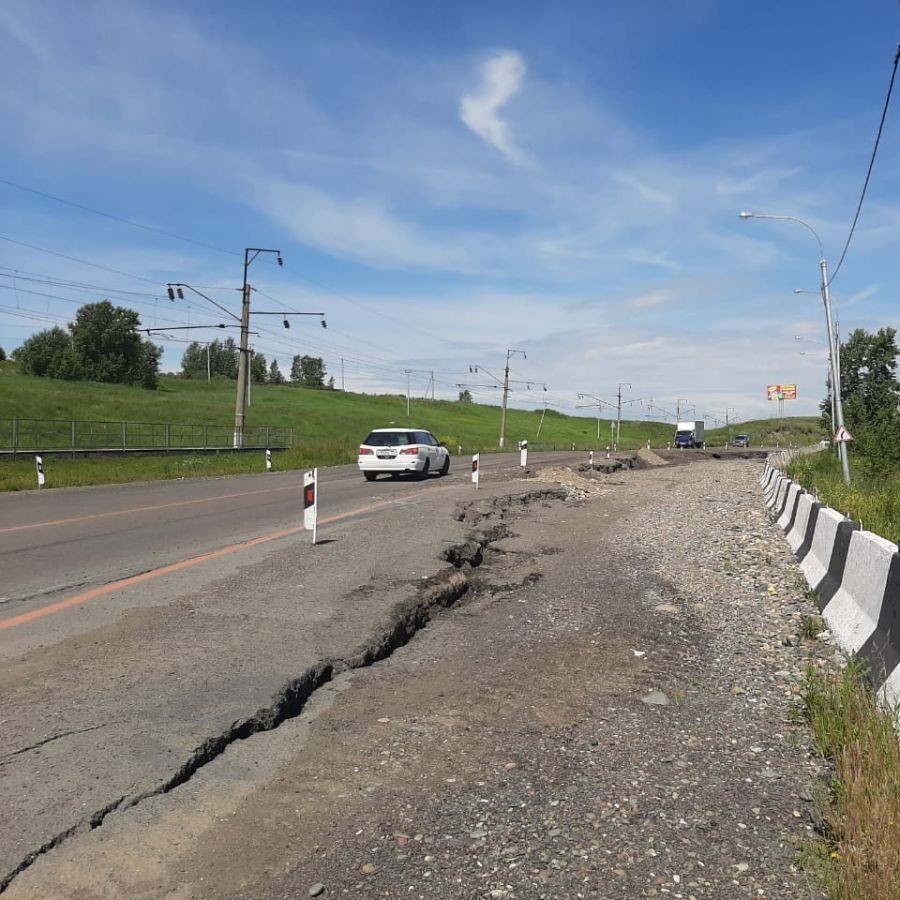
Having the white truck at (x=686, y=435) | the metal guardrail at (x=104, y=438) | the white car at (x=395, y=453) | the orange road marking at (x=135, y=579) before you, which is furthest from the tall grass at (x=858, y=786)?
the white truck at (x=686, y=435)

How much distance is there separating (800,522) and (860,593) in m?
5.75

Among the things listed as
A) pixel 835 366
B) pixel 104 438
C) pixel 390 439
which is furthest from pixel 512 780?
pixel 104 438

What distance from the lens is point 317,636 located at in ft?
20.4

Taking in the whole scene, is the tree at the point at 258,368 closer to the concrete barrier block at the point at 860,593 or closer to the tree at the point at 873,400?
the tree at the point at 873,400

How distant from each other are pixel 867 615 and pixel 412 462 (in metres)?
19.4

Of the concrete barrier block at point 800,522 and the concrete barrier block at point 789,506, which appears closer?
the concrete barrier block at point 800,522

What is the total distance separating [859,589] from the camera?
6.10 metres

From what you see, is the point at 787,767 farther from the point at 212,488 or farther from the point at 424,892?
the point at 212,488

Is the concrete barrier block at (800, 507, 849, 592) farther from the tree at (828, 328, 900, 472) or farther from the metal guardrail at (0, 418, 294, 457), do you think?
the metal guardrail at (0, 418, 294, 457)

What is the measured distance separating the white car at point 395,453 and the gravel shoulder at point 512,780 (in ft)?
56.3

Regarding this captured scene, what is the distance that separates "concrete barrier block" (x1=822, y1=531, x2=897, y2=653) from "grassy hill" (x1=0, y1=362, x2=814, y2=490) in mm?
20515

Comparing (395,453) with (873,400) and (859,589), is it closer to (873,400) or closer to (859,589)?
(859,589)

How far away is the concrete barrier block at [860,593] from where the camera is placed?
5.47 meters

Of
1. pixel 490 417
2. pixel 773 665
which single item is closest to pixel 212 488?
pixel 773 665
